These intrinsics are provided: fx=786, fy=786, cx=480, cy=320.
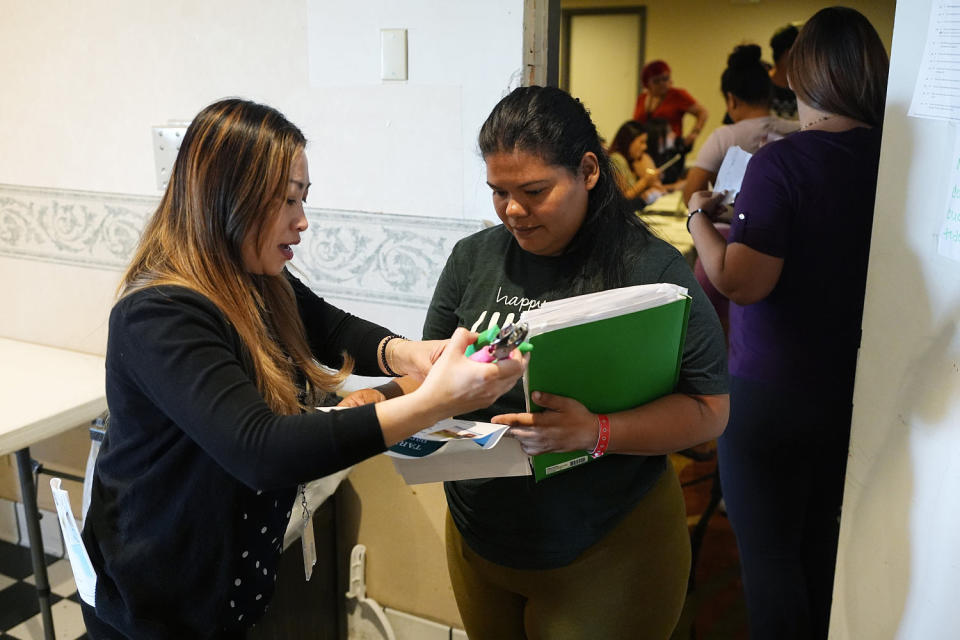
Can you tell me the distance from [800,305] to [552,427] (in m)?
0.73

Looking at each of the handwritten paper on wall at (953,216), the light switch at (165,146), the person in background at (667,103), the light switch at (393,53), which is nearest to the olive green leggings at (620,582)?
the handwritten paper on wall at (953,216)

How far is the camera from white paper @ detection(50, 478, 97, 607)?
3.57 ft

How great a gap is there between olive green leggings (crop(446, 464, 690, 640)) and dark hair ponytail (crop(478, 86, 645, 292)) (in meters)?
0.38

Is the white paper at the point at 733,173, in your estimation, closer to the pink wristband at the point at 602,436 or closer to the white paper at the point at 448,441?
the pink wristband at the point at 602,436

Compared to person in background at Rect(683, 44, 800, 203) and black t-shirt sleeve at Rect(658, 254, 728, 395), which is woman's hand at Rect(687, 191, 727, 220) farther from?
black t-shirt sleeve at Rect(658, 254, 728, 395)

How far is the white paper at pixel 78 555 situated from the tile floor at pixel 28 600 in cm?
130

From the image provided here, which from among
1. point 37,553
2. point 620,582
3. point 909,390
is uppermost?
point 909,390

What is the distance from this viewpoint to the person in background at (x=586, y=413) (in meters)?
1.16

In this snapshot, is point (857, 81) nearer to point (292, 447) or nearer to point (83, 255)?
point (292, 447)

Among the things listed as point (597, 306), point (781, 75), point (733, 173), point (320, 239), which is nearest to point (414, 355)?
point (597, 306)

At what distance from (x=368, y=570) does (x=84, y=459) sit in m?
1.04

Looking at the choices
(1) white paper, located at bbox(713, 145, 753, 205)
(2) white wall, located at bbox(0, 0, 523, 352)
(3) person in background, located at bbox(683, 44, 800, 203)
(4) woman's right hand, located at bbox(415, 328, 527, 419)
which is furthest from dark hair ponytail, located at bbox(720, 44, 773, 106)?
(4) woman's right hand, located at bbox(415, 328, 527, 419)

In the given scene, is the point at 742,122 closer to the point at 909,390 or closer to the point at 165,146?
the point at 909,390

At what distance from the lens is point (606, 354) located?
1.07 meters
